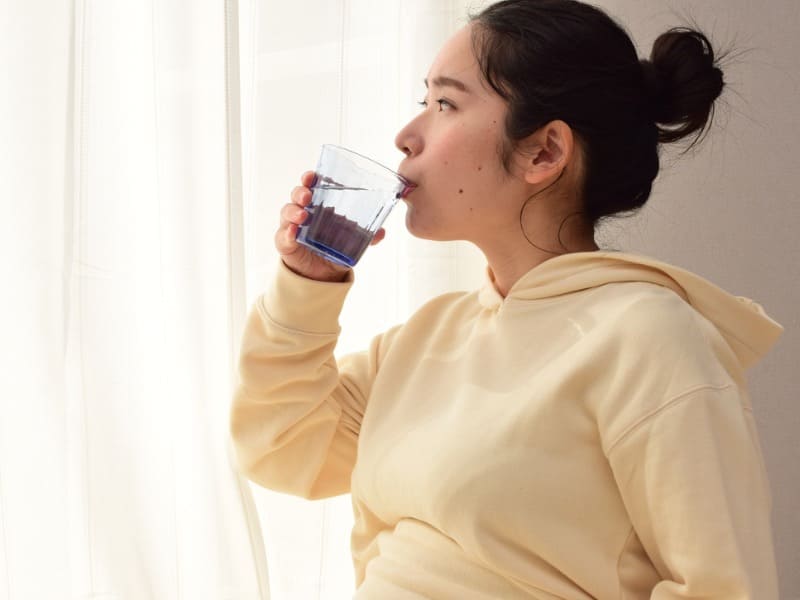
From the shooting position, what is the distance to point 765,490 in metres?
1.09

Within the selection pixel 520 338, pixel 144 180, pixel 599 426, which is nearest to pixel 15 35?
pixel 144 180

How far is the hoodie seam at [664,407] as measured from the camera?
105 centimetres

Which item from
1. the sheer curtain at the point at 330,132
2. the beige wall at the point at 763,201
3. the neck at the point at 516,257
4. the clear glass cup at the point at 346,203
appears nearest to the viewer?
the clear glass cup at the point at 346,203

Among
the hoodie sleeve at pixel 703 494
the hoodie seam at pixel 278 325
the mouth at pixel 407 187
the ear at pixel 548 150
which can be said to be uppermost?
the ear at pixel 548 150

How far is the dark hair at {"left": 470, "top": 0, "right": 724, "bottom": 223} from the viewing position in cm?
121

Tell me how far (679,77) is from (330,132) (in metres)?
0.53

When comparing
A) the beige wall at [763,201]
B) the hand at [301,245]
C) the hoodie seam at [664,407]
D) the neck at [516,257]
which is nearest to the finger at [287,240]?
the hand at [301,245]

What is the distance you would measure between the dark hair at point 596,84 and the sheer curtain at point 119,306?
384mm

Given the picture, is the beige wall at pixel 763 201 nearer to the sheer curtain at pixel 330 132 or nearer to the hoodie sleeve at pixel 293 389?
the sheer curtain at pixel 330 132

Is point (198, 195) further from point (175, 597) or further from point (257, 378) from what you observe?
point (175, 597)

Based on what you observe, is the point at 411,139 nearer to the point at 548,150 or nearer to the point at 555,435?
the point at 548,150

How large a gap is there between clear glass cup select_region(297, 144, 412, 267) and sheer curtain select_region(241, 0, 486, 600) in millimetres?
311

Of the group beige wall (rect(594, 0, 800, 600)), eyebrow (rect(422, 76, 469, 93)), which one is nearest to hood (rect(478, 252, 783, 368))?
eyebrow (rect(422, 76, 469, 93))

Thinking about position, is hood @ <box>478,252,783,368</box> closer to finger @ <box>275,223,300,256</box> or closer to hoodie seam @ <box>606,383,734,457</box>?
hoodie seam @ <box>606,383,734,457</box>
